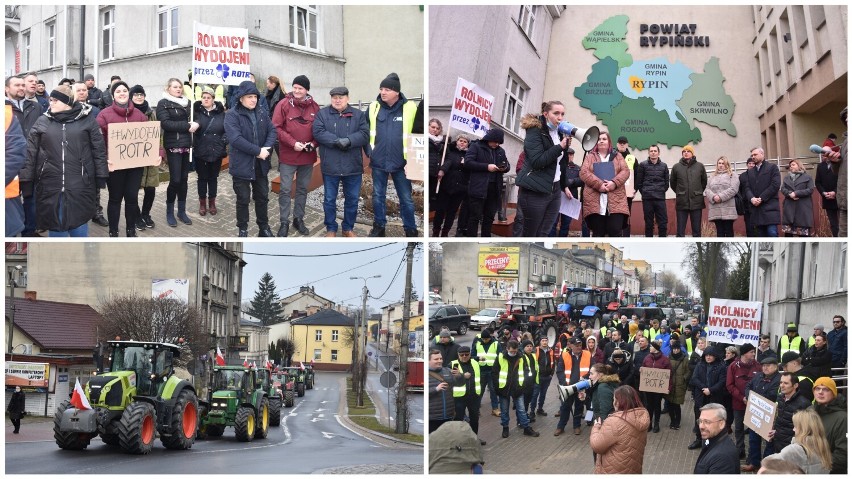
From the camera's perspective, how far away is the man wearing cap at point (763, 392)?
8953mm

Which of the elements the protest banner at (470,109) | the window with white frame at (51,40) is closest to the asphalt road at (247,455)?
the protest banner at (470,109)

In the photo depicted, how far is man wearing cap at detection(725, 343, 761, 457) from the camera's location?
9336 millimetres

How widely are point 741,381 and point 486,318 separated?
8.61 feet

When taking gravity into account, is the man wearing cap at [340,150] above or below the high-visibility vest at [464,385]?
above

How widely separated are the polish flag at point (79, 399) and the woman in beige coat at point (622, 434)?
18.4 ft

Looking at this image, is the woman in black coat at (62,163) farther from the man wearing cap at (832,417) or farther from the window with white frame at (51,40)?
the man wearing cap at (832,417)

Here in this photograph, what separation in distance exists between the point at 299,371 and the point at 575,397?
3832mm

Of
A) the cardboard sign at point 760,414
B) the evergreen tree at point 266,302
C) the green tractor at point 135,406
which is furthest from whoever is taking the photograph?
the green tractor at point 135,406

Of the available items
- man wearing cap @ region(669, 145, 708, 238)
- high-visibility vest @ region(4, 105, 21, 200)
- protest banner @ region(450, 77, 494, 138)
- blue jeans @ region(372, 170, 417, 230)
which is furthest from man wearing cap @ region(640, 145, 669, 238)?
high-visibility vest @ region(4, 105, 21, 200)

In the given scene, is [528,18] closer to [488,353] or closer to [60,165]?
[488,353]

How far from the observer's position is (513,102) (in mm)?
15852

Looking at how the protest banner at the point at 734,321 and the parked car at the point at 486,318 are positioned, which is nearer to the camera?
the parked car at the point at 486,318

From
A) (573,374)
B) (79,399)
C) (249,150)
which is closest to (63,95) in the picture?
(249,150)

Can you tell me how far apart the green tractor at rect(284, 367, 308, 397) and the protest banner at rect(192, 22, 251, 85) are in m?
3.68
